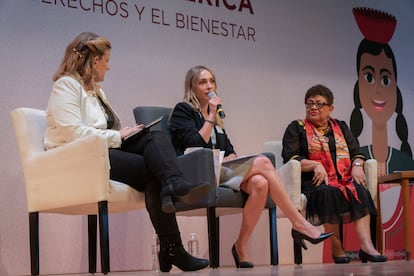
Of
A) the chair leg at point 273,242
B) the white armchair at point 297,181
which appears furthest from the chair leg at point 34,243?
the white armchair at point 297,181

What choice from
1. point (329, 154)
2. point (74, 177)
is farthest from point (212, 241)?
point (329, 154)

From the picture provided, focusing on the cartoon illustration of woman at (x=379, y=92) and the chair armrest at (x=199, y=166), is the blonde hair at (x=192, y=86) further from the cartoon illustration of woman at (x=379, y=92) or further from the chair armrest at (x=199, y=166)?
the cartoon illustration of woman at (x=379, y=92)

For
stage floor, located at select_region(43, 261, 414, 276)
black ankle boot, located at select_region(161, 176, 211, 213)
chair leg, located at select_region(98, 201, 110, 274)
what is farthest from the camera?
chair leg, located at select_region(98, 201, 110, 274)

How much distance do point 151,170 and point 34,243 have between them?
779 mm

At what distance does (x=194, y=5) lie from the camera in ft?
16.4

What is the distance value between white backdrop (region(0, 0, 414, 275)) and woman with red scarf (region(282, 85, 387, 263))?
850mm

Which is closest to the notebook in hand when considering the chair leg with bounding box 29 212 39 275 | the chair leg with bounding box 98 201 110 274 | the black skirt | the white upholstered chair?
the white upholstered chair

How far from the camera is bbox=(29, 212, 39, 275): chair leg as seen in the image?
3.41m

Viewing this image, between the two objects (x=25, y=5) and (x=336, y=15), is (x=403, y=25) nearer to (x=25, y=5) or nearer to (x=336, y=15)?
(x=336, y=15)

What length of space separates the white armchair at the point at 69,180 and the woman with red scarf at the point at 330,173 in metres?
1.18

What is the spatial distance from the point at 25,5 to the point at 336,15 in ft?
8.70

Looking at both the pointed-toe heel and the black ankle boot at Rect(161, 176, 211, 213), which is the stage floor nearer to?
the black ankle boot at Rect(161, 176, 211, 213)

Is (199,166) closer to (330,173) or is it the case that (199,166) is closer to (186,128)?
(186,128)

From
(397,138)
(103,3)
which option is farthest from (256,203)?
(397,138)
